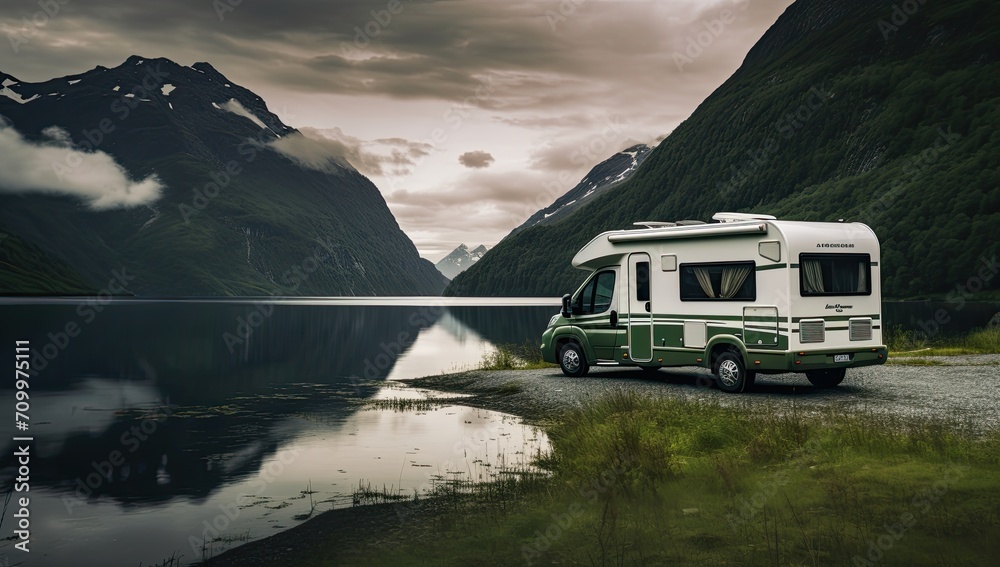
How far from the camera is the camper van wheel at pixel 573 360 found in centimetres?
2575

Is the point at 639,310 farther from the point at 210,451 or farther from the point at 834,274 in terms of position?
the point at 210,451

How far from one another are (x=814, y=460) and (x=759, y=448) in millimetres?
1050

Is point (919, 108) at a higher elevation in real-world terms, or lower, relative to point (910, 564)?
higher

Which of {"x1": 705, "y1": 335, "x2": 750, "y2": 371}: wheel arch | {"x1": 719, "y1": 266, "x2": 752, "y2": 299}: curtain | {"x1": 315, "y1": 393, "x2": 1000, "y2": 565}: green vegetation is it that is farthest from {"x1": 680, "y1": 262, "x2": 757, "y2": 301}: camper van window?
{"x1": 315, "y1": 393, "x2": 1000, "y2": 565}: green vegetation

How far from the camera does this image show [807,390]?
70.7 ft

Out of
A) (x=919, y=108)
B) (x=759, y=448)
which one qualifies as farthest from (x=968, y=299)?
(x=759, y=448)

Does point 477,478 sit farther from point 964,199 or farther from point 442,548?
point 964,199

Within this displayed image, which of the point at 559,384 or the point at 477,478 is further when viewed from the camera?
the point at 559,384

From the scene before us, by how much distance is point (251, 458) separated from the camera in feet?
56.5

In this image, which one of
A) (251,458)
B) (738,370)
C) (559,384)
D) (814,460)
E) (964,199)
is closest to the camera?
(814,460)

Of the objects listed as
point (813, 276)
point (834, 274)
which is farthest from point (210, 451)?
point (834, 274)

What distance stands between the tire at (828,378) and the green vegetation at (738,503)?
741 centimetres

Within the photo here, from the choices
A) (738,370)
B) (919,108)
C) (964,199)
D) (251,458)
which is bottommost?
(251,458)

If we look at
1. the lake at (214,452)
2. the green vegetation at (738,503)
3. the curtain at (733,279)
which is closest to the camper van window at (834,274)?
the curtain at (733,279)
